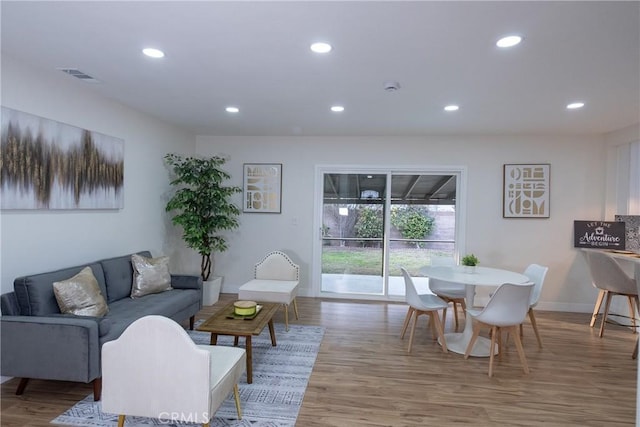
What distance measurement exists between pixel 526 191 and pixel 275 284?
3.78m

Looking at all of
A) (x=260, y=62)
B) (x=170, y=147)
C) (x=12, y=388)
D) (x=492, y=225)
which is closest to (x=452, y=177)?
(x=492, y=225)

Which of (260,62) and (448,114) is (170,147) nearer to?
(260,62)

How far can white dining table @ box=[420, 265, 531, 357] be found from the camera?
3344 mm

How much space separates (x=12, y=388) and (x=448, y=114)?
4683 millimetres

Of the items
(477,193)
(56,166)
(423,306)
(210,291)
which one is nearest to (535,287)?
(423,306)

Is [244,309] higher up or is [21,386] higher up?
[244,309]

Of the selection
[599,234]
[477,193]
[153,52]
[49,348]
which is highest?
[153,52]

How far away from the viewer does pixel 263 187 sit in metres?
5.64

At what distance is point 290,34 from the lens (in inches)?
87.7

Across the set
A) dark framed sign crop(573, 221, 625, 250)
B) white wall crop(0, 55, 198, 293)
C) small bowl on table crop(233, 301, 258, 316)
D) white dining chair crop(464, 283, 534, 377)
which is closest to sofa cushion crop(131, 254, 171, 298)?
white wall crop(0, 55, 198, 293)

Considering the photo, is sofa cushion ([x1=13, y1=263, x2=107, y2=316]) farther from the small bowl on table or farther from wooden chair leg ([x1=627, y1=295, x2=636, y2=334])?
wooden chair leg ([x1=627, y1=295, x2=636, y2=334])

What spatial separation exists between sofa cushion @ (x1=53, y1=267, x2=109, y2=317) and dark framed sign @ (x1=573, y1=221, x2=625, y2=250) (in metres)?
5.78

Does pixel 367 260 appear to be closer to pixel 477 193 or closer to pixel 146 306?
pixel 477 193

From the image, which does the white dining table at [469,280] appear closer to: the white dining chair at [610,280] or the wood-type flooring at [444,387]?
the wood-type flooring at [444,387]
